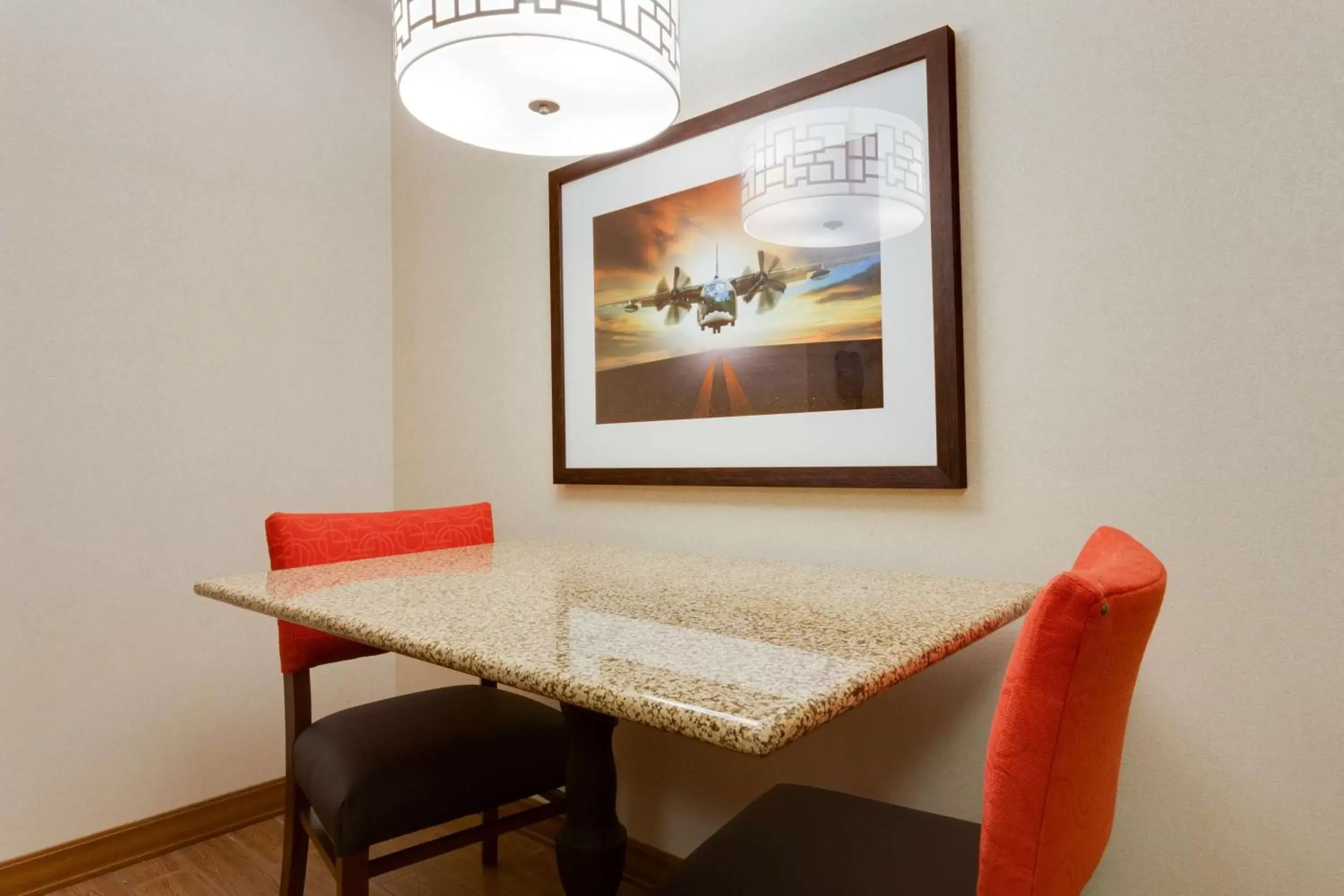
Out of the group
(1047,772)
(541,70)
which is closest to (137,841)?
(541,70)

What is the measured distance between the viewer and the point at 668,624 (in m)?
0.98

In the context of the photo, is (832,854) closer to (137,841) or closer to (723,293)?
(723,293)

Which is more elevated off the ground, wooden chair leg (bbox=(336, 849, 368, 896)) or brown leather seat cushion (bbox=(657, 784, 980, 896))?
brown leather seat cushion (bbox=(657, 784, 980, 896))

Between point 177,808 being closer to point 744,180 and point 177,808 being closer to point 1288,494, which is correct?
point 744,180

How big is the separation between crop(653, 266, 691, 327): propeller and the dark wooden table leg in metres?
1.07

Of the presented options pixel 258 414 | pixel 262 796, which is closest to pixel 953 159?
pixel 258 414

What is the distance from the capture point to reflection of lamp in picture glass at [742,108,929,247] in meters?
1.50

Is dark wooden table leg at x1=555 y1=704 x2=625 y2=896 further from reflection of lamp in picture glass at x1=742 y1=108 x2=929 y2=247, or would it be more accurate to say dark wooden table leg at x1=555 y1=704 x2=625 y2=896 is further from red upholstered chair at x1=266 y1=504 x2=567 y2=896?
reflection of lamp in picture glass at x1=742 y1=108 x2=929 y2=247

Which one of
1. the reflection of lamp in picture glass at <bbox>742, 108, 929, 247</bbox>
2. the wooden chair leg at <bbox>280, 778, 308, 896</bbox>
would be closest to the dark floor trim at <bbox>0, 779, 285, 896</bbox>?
the wooden chair leg at <bbox>280, 778, 308, 896</bbox>

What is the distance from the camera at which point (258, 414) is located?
8.04 feet

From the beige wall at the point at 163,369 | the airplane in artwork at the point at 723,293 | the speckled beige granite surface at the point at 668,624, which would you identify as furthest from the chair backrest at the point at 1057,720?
the beige wall at the point at 163,369

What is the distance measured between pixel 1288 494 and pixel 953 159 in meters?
0.79

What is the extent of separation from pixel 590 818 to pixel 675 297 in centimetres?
122

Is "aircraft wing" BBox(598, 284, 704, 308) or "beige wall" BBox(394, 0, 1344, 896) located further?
"aircraft wing" BBox(598, 284, 704, 308)
